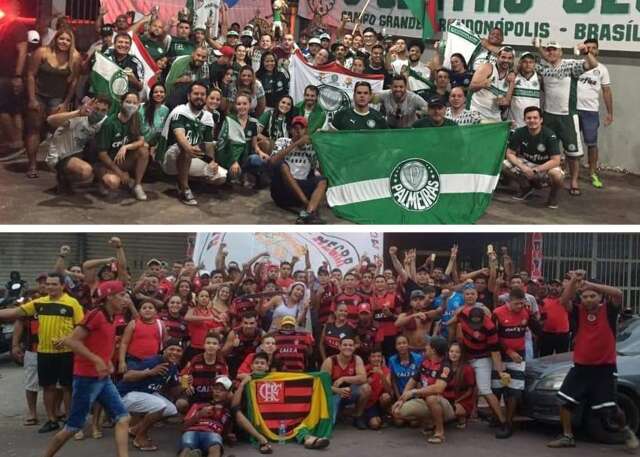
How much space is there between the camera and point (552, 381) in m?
4.64

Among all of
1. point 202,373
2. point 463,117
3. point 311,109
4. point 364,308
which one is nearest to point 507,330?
point 364,308

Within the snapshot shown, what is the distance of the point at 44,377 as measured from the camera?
14.3ft

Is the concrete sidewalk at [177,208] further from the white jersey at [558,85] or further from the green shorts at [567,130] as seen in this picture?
the white jersey at [558,85]

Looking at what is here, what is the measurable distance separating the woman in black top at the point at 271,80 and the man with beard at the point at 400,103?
715mm

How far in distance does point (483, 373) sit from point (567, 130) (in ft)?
6.29

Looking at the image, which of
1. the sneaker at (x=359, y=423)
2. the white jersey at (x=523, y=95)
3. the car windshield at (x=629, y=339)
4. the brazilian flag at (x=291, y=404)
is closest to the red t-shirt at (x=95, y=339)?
the brazilian flag at (x=291, y=404)

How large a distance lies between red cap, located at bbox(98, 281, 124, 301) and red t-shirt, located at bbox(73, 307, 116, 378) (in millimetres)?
66

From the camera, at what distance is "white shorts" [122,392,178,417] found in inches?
171

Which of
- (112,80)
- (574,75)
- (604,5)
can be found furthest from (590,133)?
(112,80)

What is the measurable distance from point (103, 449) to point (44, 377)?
1.52ft

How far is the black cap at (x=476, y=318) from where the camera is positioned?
4.68m

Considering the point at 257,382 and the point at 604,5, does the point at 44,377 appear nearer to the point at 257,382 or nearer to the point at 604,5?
the point at 257,382

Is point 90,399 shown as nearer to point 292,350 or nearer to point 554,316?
point 292,350

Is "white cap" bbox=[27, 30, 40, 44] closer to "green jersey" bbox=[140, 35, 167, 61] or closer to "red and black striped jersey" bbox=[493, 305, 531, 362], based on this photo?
"green jersey" bbox=[140, 35, 167, 61]
